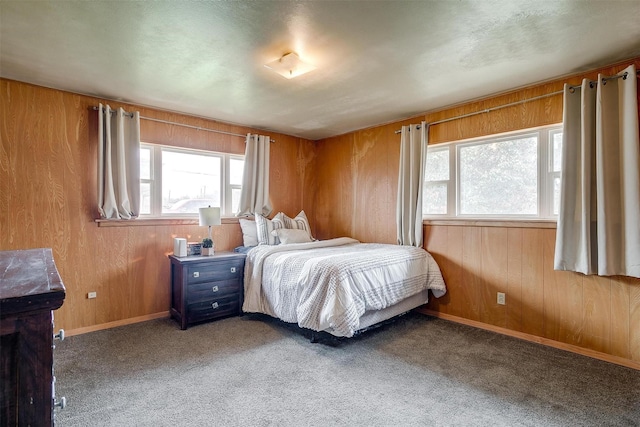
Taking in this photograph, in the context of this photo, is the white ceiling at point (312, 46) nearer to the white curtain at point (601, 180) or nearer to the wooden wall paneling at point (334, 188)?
the white curtain at point (601, 180)

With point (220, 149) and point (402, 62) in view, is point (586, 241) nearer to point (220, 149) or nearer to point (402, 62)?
point (402, 62)

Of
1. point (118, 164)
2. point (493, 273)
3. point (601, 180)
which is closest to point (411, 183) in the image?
point (493, 273)

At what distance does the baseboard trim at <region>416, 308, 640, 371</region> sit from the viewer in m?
2.58

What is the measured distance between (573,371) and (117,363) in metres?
3.44

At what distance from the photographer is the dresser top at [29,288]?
0.72 m

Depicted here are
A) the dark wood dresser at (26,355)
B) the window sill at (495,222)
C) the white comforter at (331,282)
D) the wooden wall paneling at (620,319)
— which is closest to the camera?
the dark wood dresser at (26,355)

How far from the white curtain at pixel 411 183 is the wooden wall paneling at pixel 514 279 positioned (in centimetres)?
93

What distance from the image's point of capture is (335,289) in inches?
108

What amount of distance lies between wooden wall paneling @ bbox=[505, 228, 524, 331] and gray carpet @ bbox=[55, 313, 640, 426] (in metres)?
0.20

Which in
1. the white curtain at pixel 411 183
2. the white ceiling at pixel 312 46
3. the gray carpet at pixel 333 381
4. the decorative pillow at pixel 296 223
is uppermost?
the white ceiling at pixel 312 46

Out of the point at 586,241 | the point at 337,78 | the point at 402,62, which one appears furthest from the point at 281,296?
the point at 586,241

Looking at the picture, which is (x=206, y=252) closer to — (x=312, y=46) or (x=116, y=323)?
(x=116, y=323)

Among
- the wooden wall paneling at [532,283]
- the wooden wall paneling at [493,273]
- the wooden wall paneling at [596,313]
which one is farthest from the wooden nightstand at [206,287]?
the wooden wall paneling at [596,313]

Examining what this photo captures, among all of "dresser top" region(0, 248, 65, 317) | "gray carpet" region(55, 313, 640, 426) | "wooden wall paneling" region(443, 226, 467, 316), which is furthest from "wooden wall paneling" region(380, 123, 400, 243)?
"dresser top" region(0, 248, 65, 317)
